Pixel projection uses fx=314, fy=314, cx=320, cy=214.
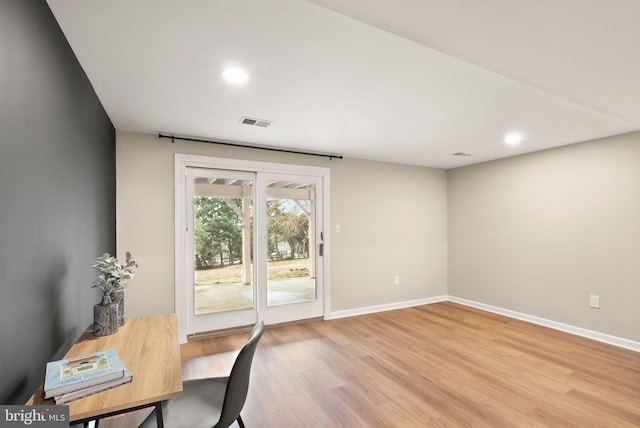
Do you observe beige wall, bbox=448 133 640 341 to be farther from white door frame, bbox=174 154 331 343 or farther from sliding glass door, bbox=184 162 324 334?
Result: white door frame, bbox=174 154 331 343

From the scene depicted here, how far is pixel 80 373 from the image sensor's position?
3.85 ft

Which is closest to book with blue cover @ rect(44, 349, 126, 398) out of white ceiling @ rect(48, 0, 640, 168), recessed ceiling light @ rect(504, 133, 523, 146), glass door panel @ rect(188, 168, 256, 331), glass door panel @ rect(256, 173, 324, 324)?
white ceiling @ rect(48, 0, 640, 168)

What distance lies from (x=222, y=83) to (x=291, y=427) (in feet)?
7.88

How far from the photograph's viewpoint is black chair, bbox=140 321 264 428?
135cm

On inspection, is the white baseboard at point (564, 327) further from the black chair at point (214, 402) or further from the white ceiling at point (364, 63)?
the black chair at point (214, 402)

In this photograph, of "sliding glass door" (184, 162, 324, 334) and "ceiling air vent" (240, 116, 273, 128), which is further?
"sliding glass door" (184, 162, 324, 334)

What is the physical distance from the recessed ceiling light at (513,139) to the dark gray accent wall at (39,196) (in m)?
3.92

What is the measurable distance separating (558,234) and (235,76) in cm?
427

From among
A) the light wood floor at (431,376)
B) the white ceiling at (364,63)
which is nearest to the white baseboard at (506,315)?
the light wood floor at (431,376)

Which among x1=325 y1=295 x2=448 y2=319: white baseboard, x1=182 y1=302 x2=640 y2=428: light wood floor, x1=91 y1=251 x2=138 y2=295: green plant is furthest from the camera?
x1=325 y1=295 x2=448 y2=319: white baseboard

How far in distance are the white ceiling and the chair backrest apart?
5.07 feet

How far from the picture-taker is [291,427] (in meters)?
2.10

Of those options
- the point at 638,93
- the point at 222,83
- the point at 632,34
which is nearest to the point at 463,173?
the point at 638,93

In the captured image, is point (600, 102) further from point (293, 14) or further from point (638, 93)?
point (293, 14)
